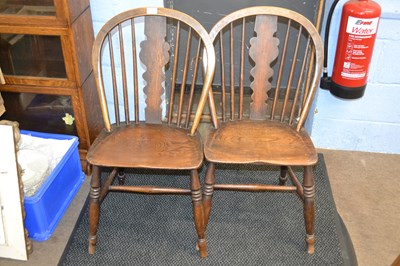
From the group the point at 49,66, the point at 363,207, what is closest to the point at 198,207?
the point at 363,207

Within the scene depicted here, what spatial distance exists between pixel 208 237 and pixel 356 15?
4.04ft

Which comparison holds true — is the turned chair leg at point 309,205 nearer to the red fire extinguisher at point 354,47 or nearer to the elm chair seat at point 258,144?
the elm chair seat at point 258,144

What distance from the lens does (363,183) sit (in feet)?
8.14

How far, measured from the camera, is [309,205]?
198cm

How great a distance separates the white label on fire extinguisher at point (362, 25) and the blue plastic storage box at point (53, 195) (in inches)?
57.3

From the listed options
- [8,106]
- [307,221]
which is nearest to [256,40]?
[307,221]

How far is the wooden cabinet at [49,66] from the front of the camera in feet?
6.95

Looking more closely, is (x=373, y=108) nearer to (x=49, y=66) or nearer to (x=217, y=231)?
(x=217, y=231)

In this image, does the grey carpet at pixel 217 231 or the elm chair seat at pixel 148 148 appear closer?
the elm chair seat at pixel 148 148

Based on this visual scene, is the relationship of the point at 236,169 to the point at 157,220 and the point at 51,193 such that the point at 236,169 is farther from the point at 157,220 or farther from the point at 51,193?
the point at 51,193

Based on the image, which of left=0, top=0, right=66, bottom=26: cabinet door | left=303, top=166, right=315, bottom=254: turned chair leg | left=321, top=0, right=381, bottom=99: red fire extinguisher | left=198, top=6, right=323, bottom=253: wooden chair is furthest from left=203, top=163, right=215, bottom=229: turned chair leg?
left=0, top=0, right=66, bottom=26: cabinet door

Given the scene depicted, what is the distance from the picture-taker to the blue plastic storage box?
2.06 m

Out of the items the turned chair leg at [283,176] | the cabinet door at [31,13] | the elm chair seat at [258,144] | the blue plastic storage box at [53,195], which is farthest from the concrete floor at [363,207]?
the cabinet door at [31,13]

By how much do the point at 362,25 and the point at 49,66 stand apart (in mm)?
1518
